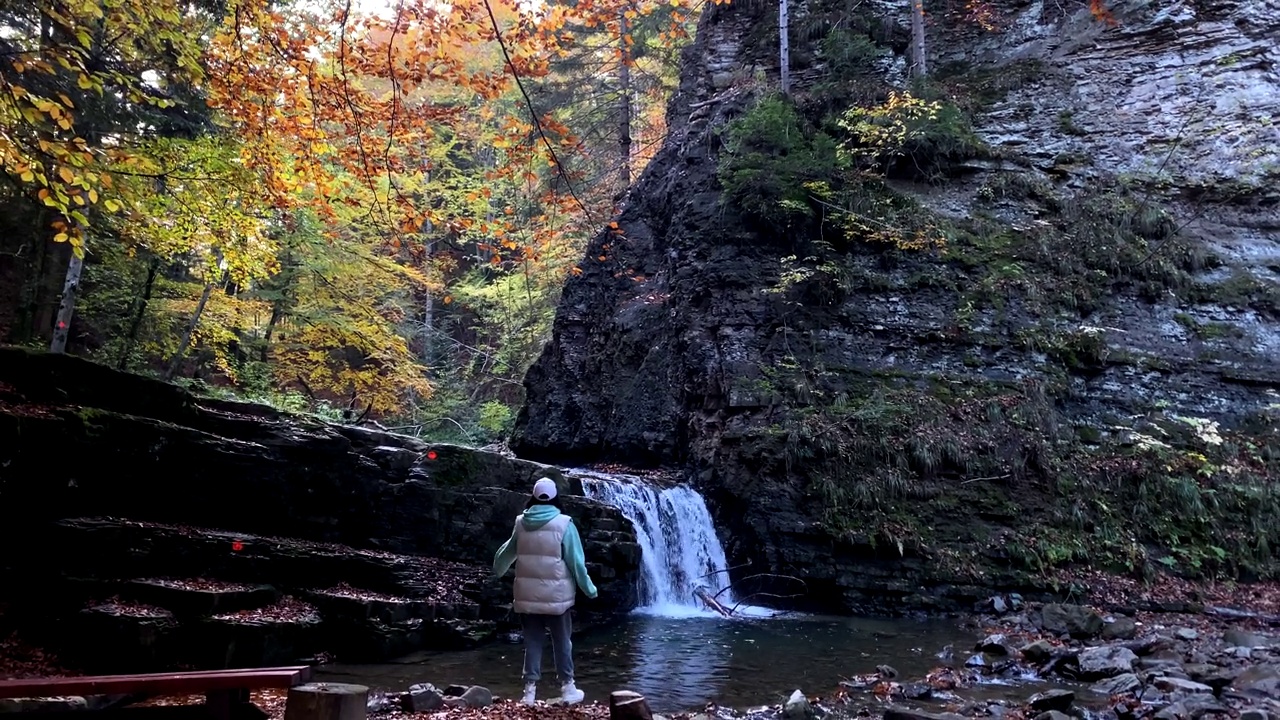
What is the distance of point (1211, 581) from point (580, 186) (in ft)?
54.1

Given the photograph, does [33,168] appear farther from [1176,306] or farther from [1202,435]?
[1176,306]

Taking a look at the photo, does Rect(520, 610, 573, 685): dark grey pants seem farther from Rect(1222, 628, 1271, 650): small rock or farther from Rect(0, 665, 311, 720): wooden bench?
Rect(1222, 628, 1271, 650): small rock

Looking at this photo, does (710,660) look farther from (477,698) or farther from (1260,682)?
(1260,682)

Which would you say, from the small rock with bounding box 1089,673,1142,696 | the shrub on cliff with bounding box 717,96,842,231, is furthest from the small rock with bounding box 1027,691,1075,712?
the shrub on cliff with bounding box 717,96,842,231

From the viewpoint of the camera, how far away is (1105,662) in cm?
681

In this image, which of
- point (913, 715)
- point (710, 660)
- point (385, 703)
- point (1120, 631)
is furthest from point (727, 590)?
point (385, 703)

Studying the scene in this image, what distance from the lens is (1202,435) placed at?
1199cm

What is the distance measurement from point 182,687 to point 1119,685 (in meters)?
7.04

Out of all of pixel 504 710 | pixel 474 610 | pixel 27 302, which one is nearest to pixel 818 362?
pixel 474 610

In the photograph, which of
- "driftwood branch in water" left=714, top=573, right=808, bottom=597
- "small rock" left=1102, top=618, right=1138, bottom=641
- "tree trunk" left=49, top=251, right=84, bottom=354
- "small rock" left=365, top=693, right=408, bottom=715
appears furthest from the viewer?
"tree trunk" left=49, top=251, right=84, bottom=354

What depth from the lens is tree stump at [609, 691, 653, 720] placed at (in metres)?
4.01

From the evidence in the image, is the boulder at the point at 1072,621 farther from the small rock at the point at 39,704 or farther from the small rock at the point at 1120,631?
the small rock at the point at 39,704

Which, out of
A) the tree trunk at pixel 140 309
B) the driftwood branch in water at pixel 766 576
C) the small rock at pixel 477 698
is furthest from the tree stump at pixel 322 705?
the tree trunk at pixel 140 309

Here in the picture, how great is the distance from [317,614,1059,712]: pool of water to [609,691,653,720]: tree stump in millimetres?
1957
